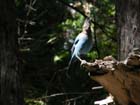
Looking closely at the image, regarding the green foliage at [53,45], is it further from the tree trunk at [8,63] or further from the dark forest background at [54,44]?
the tree trunk at [8,63]

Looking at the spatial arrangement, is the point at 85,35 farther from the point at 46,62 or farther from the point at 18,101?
the point at 46,62

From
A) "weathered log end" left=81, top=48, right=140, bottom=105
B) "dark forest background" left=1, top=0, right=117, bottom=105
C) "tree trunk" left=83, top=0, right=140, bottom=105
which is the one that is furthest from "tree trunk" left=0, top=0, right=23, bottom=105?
"dark forest background" left=1, top=0, right=117, bottom=105

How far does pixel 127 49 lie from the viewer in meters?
3.50

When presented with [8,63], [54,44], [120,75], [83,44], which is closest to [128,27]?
[120,75]

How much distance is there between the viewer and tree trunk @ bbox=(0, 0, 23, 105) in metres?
4.20

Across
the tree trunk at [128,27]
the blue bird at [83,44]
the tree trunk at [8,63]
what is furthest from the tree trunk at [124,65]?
the blue bird at [83,44]

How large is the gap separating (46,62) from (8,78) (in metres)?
2.41

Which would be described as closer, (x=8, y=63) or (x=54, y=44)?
(x=8, y=63)

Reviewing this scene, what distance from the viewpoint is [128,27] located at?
350 centimetres

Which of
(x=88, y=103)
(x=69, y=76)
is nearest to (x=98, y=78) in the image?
(x=88, y=103)

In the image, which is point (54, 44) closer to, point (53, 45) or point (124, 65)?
point (53, 45)

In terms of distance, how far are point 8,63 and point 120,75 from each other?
1.59m

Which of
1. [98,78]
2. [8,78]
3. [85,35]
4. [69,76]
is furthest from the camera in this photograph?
[69,76]

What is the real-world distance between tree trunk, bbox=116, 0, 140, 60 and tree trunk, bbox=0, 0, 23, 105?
1058mm
